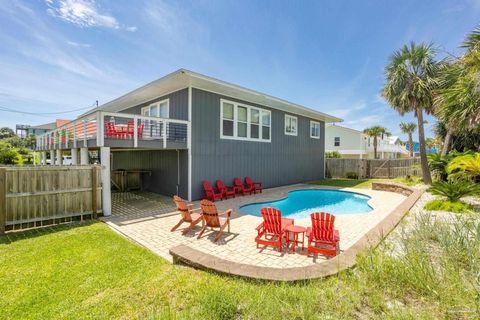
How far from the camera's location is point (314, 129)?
18.4 meters

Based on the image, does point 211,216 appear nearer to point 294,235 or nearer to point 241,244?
point 241,244

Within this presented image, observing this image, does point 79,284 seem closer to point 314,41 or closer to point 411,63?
point 314,41

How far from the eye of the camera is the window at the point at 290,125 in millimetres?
15547

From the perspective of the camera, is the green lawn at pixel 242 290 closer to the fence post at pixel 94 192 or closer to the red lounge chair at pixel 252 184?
the fence post at pixel 94 192

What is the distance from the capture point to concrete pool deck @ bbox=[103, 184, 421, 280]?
350 centimetres

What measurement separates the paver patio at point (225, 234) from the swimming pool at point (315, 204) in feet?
2.36

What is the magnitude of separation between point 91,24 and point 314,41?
12.9 metres

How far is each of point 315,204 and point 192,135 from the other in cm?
690

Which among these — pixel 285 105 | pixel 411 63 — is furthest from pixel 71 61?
pixel 411 63

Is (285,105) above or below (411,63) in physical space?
below

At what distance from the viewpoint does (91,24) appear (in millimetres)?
11609

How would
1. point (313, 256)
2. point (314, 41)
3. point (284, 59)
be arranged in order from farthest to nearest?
point (284, 59) < point (314, 41) < point (313, 256)

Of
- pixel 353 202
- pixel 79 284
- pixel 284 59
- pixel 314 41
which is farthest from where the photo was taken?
pixel 284 59

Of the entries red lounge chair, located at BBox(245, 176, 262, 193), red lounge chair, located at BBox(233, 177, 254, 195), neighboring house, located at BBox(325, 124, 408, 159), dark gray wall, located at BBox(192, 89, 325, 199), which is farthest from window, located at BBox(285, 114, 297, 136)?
neighboring house, located at BBox(325, 124, 408, 159)
